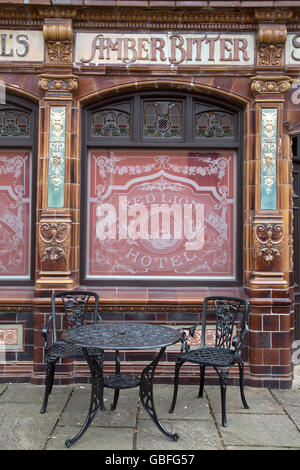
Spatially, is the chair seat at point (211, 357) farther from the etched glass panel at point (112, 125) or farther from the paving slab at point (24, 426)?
the etched glass panel at point (112, 125)

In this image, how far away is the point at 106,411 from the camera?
4.40 meters

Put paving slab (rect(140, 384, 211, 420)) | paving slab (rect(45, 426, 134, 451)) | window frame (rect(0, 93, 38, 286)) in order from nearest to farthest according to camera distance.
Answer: paving slab (rect(45, 426, 134, 451)) → paving slab (rect(140, 384, 211, 420)) → window frame (rect(0, 93, 38, 286))

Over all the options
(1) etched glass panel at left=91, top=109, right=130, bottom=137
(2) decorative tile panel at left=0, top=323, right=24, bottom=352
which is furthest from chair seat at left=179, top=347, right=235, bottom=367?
(1) etched glass panel at left=91, top=109, right=130, bottom=137

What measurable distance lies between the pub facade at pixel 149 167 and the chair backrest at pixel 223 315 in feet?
0.57

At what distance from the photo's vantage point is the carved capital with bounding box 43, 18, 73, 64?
532cm

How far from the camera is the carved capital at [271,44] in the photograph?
17.6 ft

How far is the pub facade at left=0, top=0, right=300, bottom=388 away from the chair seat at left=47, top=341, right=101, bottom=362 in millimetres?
667

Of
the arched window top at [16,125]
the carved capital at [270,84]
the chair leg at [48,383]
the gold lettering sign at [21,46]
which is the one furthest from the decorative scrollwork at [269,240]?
the gold lettering sign at [21,46]

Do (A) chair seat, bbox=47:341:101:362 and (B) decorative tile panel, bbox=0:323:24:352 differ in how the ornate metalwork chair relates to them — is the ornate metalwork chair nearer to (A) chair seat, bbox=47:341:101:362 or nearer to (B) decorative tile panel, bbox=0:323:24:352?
(A) chair seat, bbox=47:341:101:362

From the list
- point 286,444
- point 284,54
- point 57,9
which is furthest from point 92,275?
point 284,54

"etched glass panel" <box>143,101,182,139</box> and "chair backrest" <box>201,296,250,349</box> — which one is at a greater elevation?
"etched glass panel" <box>143,101,182,139</box>

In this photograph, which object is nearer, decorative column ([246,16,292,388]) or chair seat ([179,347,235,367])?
chair seat ([179,347,235,367])

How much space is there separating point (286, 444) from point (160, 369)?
1.92 metres

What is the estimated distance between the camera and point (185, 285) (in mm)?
5633
